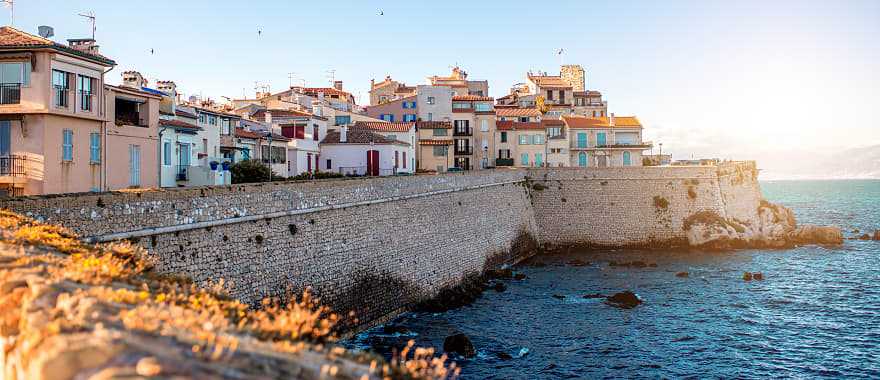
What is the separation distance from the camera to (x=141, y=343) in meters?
5.53

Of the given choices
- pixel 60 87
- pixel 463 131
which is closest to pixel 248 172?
pixel 60 87

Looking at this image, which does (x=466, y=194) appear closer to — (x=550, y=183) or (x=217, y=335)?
(x=550, y=183)

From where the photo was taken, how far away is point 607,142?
71.0 metres

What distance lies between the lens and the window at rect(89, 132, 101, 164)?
971 inches

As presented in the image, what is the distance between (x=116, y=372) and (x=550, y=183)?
51822 mm

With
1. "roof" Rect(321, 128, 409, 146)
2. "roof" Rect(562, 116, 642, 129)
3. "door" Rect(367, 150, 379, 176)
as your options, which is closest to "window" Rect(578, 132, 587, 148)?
"roof" Rect(562, 116, 642, 129)

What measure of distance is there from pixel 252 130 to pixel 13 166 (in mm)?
26492

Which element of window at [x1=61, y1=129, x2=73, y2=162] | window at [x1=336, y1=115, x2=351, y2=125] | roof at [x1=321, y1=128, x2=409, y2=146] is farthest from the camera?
window at [x1=336, y1=115, x2=351, y2=125]

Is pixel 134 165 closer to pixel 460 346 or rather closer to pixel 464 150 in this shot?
Answer: pixel 460 346

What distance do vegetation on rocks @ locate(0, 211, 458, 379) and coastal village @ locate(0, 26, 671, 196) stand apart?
15.9 metres

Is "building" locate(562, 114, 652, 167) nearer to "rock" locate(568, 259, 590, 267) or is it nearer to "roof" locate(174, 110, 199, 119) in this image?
A: "rock" locate(568, 259, 590, 267)

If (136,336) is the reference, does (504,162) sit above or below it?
above

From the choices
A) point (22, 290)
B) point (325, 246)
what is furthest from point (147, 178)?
point (22, 290)

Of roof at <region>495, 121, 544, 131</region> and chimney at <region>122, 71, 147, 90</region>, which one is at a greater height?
roof at <region>495, 121, 544, 131</region>
